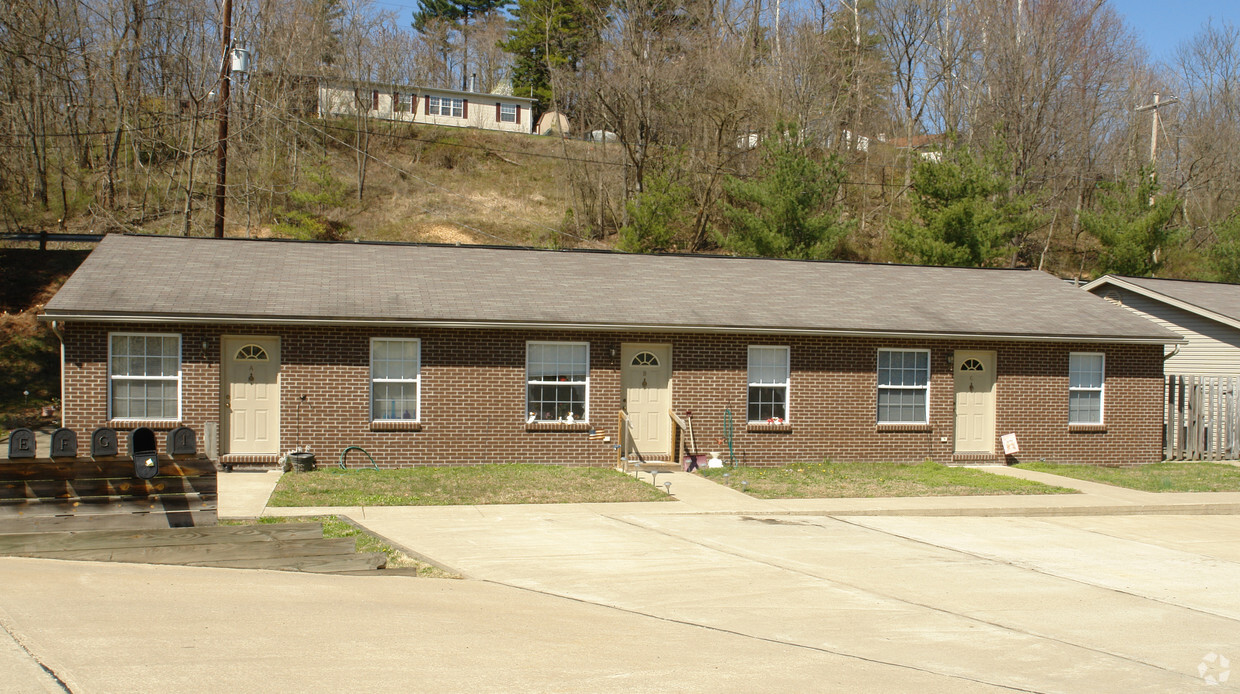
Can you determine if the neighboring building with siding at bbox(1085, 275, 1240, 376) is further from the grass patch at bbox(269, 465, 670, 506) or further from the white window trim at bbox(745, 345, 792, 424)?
the grass patch at bbox(269, 465, 670, 506)

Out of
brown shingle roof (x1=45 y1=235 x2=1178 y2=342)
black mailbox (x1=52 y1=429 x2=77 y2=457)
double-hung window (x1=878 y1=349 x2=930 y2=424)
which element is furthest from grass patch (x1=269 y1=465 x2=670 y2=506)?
double-hung window (x1=878 y1=349 x2=930 y2=424)

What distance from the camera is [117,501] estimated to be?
9125 millimetres

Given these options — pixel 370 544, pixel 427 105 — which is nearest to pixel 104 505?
pixel 370 544

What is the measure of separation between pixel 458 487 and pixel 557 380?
3831 mm

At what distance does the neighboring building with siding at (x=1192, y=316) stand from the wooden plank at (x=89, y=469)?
22308mm

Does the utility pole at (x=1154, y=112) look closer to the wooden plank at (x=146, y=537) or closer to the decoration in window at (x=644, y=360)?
the decoration in window at (x=644, y=360)

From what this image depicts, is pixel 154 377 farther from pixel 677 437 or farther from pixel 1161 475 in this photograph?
pixel 1161 475

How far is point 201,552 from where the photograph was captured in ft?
29.1

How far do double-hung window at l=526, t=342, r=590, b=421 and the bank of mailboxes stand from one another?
9442 millimetres

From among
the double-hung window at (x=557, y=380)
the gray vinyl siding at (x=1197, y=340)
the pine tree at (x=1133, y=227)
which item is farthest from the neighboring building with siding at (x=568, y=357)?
the pine tree at (x=1133, y=227)

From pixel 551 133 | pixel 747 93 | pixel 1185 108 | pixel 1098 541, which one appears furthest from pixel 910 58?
pixel 1098 541

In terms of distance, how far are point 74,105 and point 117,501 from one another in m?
34.1

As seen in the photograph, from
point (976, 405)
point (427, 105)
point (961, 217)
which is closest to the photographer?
point (976, 405)

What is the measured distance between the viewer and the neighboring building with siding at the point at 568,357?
17.2 m
